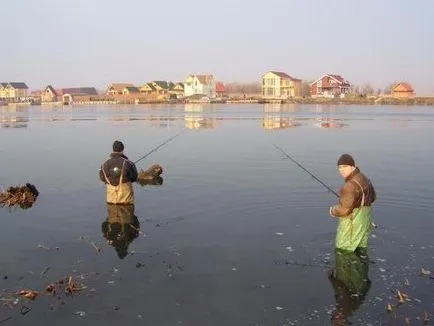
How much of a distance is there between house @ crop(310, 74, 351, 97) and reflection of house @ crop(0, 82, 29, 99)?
378 feet

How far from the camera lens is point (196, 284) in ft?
25.1

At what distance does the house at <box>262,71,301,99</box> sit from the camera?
495 ft

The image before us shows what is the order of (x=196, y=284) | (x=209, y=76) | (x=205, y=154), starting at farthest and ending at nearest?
(x=209, y=76) → (x=205, y=154) → (x=196, y=284)

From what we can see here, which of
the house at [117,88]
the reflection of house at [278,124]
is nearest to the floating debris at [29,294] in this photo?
the reflection of house at [278,124]

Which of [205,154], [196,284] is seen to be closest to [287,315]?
[196,284]

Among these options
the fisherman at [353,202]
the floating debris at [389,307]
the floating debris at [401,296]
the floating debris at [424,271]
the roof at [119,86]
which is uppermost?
the roof at [119,86]

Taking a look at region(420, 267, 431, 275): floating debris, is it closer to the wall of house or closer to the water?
the water

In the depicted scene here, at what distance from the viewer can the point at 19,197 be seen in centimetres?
1348

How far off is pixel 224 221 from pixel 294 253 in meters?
2.65

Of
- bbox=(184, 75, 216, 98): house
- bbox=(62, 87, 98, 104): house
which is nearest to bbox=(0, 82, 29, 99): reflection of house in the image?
bbox=(62, 87, 98, 104): house

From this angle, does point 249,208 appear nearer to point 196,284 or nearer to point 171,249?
point 171,249

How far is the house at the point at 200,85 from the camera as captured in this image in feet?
508

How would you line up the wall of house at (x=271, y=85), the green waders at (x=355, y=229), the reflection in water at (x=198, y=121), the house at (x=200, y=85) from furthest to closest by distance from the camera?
the house at (x=200, y=85)
the wall of house at (x=271, y=85)
the reflection in water at (x=198, y=121)
the green waders at (x=355, y=229)

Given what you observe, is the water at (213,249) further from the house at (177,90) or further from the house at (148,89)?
the house at (148,89)
